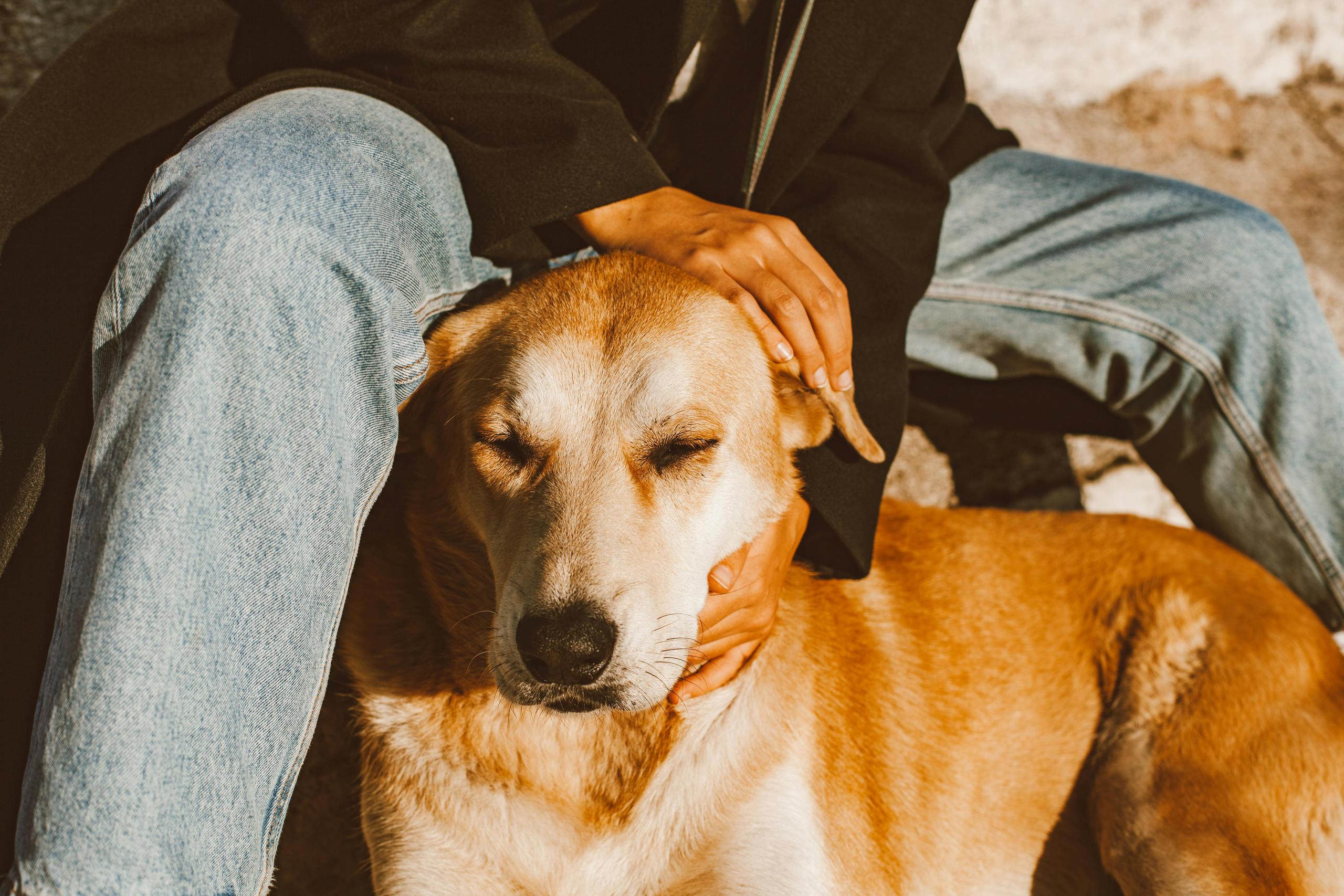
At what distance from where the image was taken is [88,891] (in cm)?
129

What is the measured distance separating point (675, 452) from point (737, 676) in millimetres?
539

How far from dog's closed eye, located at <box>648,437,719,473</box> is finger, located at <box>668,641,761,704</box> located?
1.46 feet

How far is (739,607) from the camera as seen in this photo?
2.02 m

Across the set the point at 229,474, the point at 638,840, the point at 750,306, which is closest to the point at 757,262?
the point at 750,306

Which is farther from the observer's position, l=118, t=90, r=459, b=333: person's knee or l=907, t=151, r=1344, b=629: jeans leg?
l=907, t=151, r=1344, b=629: jeans leg

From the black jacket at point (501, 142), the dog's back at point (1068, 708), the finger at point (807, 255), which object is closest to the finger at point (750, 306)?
the finger at point (807, 255)

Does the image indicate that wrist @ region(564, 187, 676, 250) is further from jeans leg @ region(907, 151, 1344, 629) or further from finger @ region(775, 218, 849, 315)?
jeans leg @ region(907, 151, 1344, 629)

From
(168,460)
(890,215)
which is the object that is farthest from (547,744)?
(890,215)

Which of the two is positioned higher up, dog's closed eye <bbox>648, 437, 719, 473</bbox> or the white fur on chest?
dog's closed eye <bbox>648, 437, 719, 473</bbox>

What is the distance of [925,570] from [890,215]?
967 millimetres

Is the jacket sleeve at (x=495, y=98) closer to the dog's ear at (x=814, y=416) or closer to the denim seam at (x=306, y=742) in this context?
the dog's ear at (x=814, y=416)

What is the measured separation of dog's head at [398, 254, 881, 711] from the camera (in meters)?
1.64

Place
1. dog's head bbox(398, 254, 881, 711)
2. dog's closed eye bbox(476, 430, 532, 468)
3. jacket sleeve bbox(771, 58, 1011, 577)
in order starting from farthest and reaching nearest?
jacket sleeve bbox(771, 58, 1011, 577) < dog's closed eye bbox(476, 430, 532, 468) < dog's head bbox(398, 254, 881, 711)

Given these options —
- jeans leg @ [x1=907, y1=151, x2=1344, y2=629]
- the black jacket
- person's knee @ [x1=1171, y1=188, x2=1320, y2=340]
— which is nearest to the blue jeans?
the black jacket
